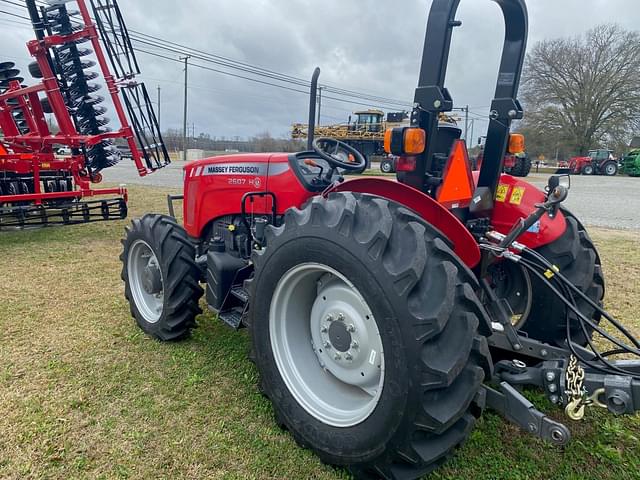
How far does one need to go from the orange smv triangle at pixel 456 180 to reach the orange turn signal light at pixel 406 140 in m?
0.23

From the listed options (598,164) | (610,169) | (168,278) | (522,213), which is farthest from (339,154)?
(610,169)

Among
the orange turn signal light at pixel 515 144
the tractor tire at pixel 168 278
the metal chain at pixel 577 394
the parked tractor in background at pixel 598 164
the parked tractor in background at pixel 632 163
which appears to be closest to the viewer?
the metal chain at pixel 577 394

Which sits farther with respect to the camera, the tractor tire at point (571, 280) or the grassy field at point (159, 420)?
the tractor tire at point (571, 280)

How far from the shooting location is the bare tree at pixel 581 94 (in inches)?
1395

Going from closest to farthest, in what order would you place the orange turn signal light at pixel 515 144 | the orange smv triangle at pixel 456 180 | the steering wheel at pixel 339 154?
the orange smv triangle at pixel 456 180 → the orange turn signal light at pixel 515 144 → the steering wheel at pixel 339 154

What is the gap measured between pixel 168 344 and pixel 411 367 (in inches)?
87.2

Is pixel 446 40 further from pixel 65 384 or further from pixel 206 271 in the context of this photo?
pixel 65 384

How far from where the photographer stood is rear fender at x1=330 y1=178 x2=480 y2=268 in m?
2.00

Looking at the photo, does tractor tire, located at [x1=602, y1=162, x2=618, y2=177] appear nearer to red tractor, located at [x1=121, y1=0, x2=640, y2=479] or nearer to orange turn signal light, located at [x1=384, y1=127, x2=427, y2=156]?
red tractor, located at [x1=121, y1=0, x2=640, y2=479]

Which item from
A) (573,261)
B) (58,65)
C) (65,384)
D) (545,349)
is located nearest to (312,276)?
(545,349)

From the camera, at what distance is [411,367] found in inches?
63.8

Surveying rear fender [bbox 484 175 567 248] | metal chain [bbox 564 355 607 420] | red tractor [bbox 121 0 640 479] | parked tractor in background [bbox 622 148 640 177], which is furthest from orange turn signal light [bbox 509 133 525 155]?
parked tractor in background [bbox 622 148 640 177]

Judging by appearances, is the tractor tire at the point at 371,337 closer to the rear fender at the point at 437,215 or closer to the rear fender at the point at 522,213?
the rear fender at the point at 437,215

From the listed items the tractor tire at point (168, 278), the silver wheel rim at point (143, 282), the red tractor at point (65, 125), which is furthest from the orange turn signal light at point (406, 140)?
the red tractor at point (65, 125)
